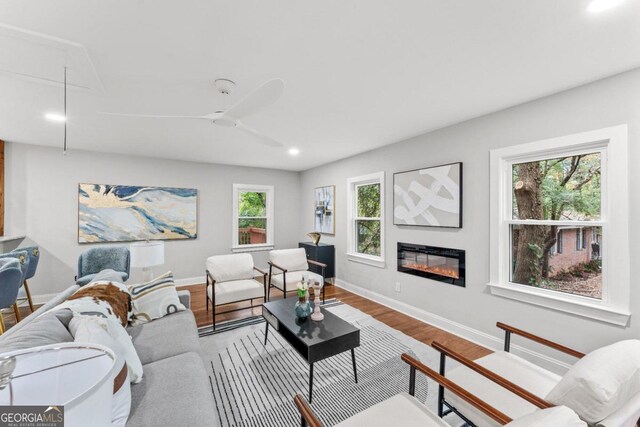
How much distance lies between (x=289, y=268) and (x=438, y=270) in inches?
87.8

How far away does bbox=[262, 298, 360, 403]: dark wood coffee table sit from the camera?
195 cm

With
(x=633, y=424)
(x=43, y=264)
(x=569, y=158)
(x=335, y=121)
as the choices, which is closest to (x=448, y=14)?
(x=335, y=121)

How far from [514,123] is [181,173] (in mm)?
5100

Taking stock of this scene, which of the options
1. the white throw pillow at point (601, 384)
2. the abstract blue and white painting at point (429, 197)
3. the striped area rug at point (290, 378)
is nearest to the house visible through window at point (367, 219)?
the abstract blue and white painting at point (429, 197)

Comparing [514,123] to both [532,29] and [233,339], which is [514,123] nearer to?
[532,29]

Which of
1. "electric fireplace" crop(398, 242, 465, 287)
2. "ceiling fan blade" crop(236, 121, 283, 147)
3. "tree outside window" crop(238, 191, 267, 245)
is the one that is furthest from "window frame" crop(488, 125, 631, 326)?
"tree outside window" crop(238, 191, 267, 245)

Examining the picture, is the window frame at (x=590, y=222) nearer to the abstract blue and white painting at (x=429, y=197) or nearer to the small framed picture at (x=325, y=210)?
the abstract blue and white painting at (x=429, y=197)

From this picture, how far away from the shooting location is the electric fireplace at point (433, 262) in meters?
3.00

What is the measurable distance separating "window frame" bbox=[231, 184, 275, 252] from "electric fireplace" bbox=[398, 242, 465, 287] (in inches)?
123

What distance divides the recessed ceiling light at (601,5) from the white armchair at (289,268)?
3490 millimetres

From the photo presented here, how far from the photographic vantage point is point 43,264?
13.2 feet

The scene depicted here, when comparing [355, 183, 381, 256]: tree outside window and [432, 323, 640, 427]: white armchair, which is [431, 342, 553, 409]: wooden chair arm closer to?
[432, 323, 640, 427]: white armchair

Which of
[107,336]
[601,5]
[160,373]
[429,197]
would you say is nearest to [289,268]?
[429,197]

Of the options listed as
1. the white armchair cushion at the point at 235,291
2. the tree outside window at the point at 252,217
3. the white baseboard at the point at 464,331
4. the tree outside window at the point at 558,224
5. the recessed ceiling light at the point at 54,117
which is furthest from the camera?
the tree outside window at the point at 252,217
